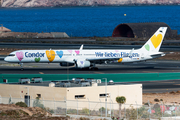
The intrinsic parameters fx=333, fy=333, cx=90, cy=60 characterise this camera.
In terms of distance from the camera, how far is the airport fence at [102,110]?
123 feet

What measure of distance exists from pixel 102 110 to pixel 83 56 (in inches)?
1432

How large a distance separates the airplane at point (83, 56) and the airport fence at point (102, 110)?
31.2m

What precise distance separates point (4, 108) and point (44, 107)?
15.6 ft

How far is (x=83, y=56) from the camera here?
7431 centimetres

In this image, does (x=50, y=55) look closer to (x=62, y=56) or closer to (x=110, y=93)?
(x=62, y=56)

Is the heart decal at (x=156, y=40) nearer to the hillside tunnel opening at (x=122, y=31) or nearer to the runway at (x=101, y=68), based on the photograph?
the runway at (x=101, y=68)

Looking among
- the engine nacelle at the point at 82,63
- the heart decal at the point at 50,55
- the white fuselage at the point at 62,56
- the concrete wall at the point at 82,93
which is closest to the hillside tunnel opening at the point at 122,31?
the white fuselage at the point at 62,56

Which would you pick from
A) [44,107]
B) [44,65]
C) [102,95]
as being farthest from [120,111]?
[44,65]

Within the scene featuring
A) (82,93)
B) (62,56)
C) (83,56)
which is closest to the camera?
(82,93)

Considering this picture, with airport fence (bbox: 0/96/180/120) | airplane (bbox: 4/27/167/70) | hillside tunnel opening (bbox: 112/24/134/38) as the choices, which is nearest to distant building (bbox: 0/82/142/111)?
airport fence (bbox: 0/96/180/120)

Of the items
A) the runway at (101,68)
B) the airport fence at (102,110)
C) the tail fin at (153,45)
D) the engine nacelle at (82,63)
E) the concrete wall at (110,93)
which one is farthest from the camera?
the tail fin at (153,45)

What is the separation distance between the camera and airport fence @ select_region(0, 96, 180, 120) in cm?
3759

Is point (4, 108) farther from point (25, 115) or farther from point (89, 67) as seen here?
point (89, 67)

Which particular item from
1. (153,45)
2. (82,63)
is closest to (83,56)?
(82,63)
